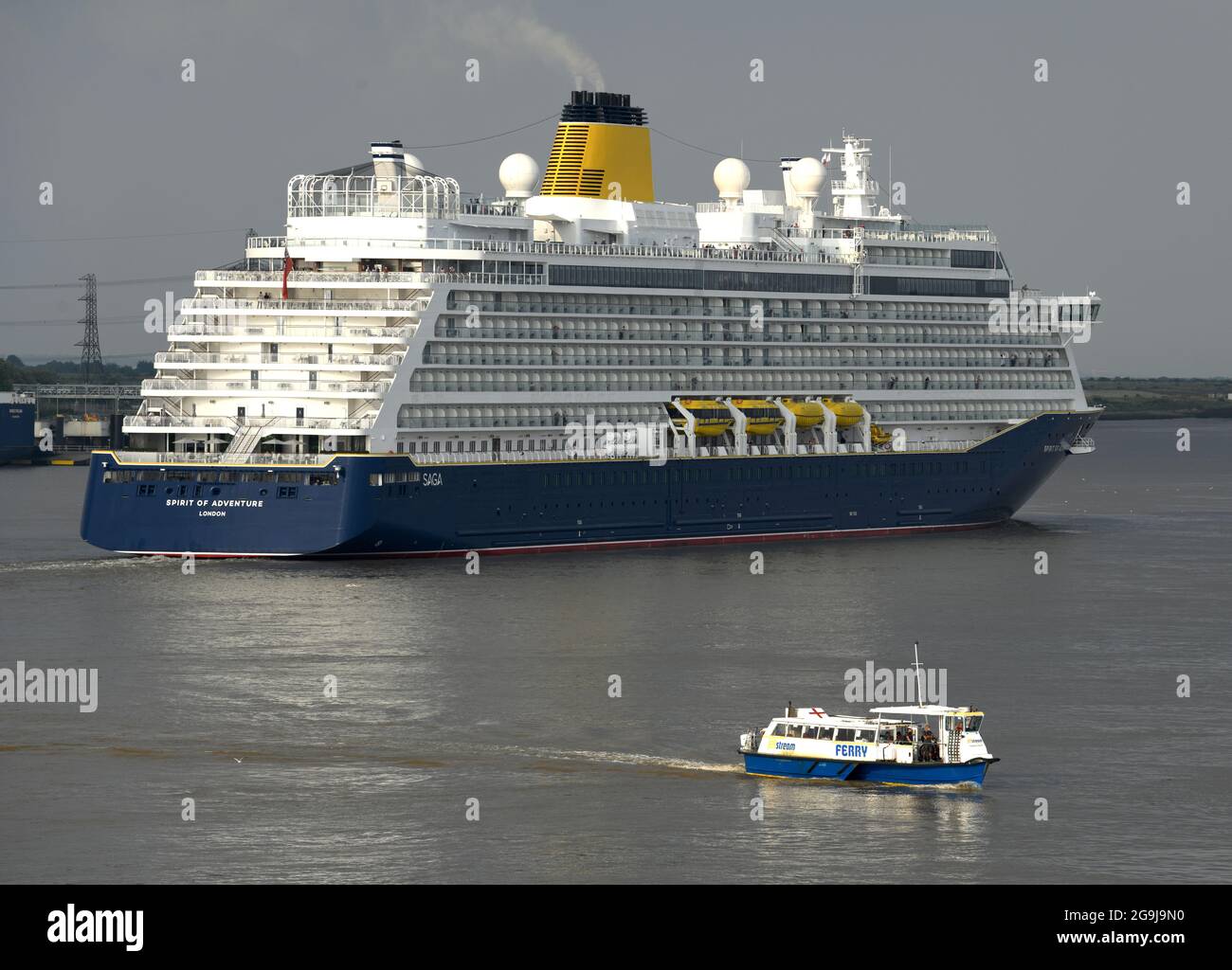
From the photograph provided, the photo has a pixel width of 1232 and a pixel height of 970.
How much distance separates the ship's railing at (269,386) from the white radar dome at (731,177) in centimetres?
2566

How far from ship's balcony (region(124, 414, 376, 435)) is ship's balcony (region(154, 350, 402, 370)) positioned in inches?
81.7

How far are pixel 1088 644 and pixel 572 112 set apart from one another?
135ft

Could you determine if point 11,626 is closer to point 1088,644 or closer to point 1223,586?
point 1088,644

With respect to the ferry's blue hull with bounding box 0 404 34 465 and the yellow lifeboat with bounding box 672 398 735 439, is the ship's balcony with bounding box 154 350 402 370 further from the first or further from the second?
the ferry's blue hull with bounding box 0 404 34 465

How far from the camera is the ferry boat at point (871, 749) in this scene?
4784 centimetres

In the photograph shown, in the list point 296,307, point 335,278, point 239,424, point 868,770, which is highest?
point 335,278

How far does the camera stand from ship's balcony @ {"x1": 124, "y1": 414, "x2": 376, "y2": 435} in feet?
273

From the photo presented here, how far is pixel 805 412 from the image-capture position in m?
101

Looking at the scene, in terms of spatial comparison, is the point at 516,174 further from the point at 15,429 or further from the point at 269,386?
the point at 15,429

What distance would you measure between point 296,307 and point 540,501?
12158mm

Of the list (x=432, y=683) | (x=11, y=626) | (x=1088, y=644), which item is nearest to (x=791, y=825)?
(x=432, y=683)

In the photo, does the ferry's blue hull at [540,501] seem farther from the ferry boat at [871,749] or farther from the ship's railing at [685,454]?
the ferry boat at [871,749]

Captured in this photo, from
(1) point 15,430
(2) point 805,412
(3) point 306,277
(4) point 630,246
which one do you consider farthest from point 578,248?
(1) point 15,430

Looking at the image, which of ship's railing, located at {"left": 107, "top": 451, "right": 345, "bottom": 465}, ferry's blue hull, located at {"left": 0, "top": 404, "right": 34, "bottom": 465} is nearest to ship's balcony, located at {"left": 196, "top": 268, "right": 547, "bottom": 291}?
ship's railing, located at {"left": 107, "top": 451, "right": 345, "bottom": 465}
